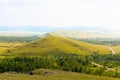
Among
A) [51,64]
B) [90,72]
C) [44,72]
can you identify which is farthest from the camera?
[51,64]

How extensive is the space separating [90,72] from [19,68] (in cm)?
5055

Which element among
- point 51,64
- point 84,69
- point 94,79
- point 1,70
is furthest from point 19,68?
point 94,79

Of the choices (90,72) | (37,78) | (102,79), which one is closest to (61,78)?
(37,78)

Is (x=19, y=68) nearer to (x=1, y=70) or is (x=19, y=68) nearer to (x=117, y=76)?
(x=1, y=70)

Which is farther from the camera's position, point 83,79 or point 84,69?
point 84,69

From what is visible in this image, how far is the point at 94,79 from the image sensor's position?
147000 mm

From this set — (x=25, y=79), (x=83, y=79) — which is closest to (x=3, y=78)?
(x=25, y=79)

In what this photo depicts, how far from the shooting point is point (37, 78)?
451ft

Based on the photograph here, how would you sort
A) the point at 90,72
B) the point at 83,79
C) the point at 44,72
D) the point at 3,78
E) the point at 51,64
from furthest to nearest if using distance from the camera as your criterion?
the point at 51,64
the point at 90,72
the point at 44,72
the point at 83,79
the point at 3,78

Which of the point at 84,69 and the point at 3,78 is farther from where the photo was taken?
the point at 84,69

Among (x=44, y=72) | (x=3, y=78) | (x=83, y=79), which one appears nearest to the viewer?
(x=3, y=78)

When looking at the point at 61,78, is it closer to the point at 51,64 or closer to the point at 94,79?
the point at 94,79

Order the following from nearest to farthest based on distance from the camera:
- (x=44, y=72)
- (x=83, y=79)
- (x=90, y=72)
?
(x=83, y=79)
(x=44, y=72)
(x=90, y=72)

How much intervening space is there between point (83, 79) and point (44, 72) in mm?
27160
